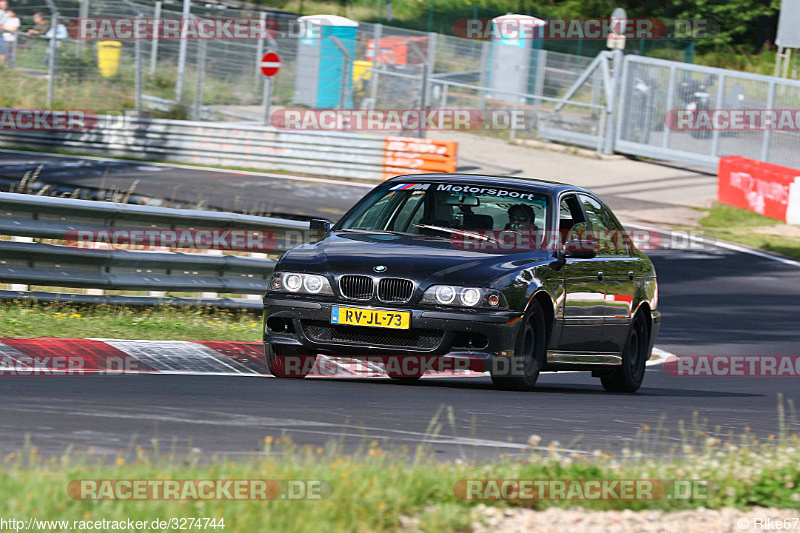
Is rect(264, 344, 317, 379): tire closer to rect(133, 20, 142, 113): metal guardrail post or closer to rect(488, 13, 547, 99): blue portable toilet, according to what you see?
rect(133, 20, 142, 113): metal guardrail post

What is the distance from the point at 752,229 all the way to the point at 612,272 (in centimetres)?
1592

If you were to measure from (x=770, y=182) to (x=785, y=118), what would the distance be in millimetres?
4931

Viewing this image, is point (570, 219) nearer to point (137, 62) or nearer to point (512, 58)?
point (137, 62)

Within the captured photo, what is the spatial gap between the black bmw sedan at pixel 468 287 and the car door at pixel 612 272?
0.01 metres

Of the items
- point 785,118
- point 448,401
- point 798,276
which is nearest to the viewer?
point 448,401

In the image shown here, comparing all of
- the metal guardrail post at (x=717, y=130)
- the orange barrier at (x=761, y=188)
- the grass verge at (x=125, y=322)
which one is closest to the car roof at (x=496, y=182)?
the grass verge at (x=125, y=322)

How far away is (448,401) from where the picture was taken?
25.4 feet

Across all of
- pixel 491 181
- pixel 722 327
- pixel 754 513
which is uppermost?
pixel 491 181

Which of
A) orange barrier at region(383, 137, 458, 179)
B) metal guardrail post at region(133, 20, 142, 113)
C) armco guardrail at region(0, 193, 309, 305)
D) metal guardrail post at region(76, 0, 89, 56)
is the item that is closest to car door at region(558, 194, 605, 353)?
armco guardrail at region(0, 193, 309, 305)

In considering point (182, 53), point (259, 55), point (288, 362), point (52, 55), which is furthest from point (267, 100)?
point (288, 362)

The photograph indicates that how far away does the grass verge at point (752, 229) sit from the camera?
74.8 feet

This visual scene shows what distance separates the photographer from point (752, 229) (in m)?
24.7

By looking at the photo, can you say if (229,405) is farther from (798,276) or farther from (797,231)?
(797,231)

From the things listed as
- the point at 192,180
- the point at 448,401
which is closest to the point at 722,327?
the point at 448,401
